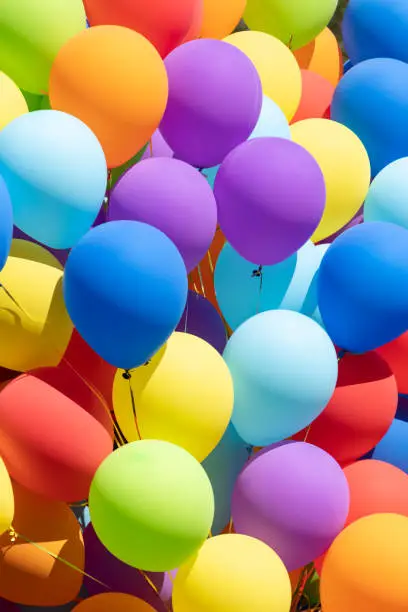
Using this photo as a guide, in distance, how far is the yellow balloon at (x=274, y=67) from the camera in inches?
108

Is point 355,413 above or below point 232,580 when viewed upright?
above

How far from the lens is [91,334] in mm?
2031

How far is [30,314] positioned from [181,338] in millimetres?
307

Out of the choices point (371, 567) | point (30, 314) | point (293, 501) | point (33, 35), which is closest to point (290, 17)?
point (33, 35)

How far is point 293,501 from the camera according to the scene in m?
2.17

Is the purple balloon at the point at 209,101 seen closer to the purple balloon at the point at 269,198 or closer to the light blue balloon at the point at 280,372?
the purple balloon at the point at 269,198

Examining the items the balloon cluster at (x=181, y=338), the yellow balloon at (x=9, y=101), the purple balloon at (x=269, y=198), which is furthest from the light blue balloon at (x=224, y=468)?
the yellow balloon at (x=9, y=101)

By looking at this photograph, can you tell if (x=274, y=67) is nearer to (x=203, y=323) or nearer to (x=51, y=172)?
(x=203, y=323)

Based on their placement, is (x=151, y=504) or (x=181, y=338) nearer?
(x=151, y=504)

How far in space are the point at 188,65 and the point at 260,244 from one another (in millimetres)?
437

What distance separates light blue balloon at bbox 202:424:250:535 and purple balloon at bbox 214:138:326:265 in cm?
40

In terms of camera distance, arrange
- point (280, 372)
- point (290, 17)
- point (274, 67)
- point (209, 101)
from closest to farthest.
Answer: point (280, 372) < point (209, 101) < point (274, 67) < point (290, 17)

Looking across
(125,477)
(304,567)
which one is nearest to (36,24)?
(125,477)

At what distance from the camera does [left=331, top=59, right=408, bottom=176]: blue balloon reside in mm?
2748
